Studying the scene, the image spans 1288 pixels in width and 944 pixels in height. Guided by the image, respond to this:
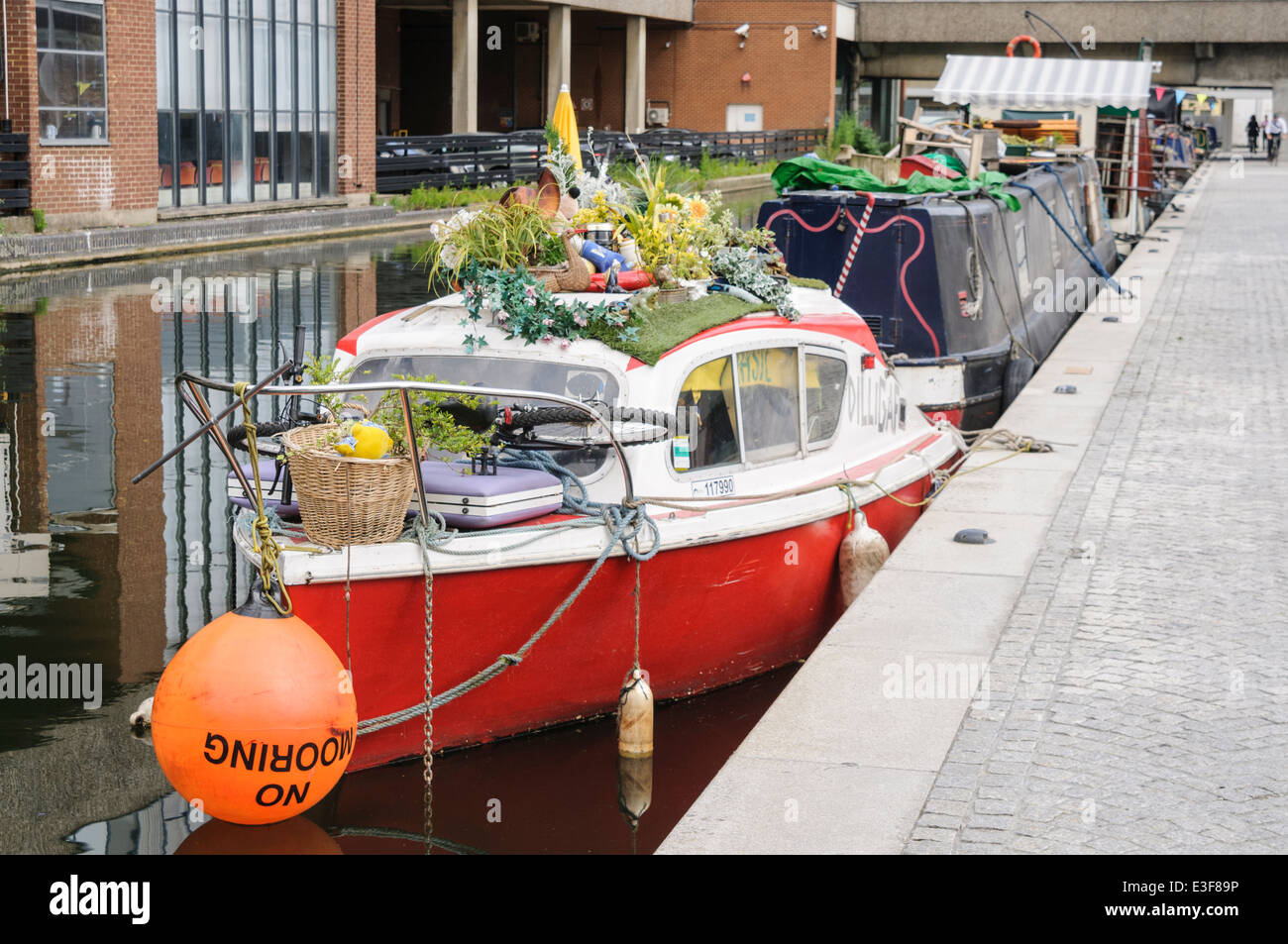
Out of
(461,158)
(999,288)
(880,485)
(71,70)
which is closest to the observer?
(880,485)

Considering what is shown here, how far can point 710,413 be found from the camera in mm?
8055

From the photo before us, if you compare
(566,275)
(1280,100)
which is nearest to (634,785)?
(566,275)

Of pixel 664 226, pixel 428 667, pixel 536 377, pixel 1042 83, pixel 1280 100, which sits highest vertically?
pixel 1280 100

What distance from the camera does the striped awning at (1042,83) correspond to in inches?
1137

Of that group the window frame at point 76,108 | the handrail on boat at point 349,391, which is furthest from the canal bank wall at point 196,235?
the handrail on boat at point 349,391

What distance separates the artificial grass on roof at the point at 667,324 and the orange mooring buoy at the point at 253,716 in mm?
2524

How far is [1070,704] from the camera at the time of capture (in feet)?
21.1

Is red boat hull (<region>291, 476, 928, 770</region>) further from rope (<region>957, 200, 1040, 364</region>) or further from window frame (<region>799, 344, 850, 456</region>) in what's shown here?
rope (<region>957, 200, 1040, 364</region>)

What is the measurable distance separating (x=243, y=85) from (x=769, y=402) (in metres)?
24.3

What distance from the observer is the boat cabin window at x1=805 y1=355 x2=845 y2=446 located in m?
8.82

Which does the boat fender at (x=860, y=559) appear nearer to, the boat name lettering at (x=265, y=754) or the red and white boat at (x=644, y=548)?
the red and white boat at (x=644, y=548)

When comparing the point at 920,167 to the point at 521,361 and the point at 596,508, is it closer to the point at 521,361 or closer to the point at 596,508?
the point at 521,361

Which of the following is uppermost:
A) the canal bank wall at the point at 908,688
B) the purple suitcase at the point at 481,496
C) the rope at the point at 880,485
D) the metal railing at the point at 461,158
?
the metal railing at the point at 461,158
